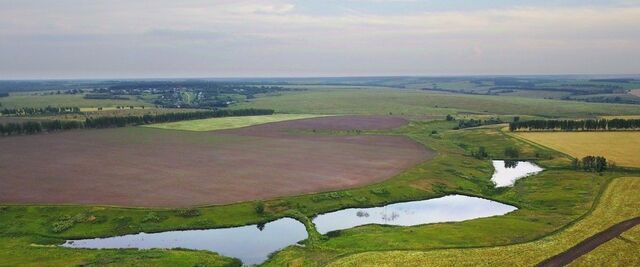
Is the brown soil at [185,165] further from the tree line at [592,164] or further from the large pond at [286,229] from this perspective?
the tree line at [592,164]

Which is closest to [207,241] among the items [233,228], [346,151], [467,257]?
[233,228]

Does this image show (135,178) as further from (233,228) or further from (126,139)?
(126,139)

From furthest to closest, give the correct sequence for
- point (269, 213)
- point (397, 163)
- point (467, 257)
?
1. point (397, 163)
2. point (269, 213)
3. point (467, 257)

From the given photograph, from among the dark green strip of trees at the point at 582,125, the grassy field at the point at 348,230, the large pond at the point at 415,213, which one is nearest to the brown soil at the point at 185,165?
the grassy field at the point at 348,230

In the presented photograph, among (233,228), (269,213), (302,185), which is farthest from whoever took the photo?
(302,185)

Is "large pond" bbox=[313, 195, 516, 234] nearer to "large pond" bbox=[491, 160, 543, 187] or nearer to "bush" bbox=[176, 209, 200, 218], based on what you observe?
"large pond" bbox=[491, 160, 543, 187]

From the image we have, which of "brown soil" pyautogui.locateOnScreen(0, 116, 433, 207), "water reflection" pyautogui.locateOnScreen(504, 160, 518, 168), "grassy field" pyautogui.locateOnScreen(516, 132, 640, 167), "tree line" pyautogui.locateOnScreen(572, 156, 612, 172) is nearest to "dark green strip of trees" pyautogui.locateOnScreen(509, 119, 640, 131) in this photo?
"grassy field" pyautogui.locateOnScreen(516, 132, 640, 167)

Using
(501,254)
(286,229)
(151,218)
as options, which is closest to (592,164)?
(501,254)
